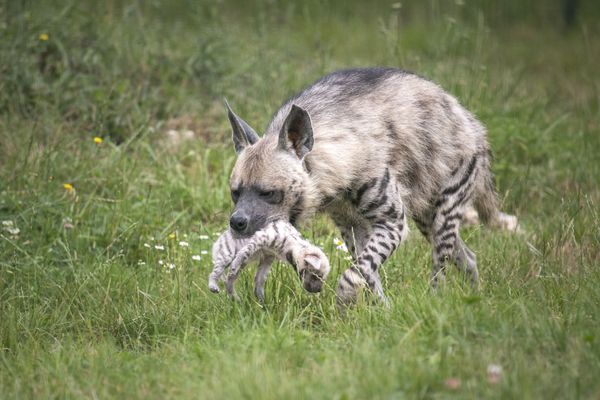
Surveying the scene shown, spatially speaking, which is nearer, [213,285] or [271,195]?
[213,285]

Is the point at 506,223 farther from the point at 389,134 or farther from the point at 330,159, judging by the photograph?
the point at 330,159

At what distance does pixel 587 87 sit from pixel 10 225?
20.8 feet

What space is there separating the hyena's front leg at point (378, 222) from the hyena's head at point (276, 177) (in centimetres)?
36

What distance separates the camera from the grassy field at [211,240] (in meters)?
3.37

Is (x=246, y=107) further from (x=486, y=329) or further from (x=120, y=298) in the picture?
(x=486, y=329)

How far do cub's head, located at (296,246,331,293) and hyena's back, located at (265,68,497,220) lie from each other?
1.97 feet

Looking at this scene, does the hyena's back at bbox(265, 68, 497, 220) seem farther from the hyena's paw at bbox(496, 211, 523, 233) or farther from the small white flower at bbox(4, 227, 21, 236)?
the small white flower at bbox(4, 227, 21, 236)

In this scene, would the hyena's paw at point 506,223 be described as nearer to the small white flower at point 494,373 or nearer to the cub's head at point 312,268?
the cub's head at point 312,268

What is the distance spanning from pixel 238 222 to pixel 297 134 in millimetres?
588

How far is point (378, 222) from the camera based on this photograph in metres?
4.49

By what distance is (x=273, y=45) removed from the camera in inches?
336

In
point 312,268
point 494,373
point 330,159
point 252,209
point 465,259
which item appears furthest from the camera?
point 465,259

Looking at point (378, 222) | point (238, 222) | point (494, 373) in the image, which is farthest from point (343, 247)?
point (494, 373)

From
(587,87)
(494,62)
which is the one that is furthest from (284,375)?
(494,62)
